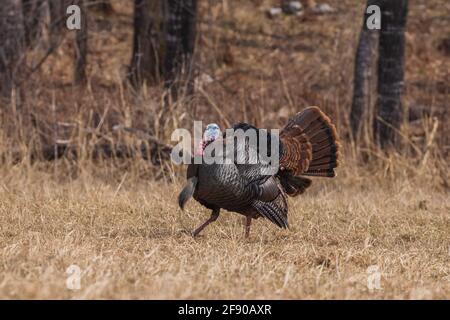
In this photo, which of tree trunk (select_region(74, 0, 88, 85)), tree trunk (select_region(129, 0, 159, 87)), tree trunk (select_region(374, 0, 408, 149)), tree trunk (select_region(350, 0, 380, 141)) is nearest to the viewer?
tree trunk (select_region(374, 0, 408, 149))

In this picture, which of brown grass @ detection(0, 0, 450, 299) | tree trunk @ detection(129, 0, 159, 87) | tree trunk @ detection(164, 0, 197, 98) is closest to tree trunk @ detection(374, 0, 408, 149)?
brown grass @ detection(0, 0, 450, 299)

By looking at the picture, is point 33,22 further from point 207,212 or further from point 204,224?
point 204,224

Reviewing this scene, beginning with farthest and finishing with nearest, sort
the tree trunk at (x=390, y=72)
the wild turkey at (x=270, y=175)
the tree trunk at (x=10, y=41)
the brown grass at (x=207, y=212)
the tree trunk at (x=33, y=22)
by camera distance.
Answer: the tree trunk at (x=33, y=22) → the tree trunk at (x=390, y=72) → the tree trunk at (x=10, y=41) → the wild turkey at (x=270, y=175) → the brown grass at (x=207, y=212)

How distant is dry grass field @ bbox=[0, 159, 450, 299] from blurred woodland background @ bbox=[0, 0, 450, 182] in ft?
1.66

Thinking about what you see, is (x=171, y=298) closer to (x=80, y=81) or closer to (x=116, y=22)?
(x=80, y=81)

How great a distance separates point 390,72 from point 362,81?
909mm

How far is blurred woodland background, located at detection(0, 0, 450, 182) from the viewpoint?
9656mm

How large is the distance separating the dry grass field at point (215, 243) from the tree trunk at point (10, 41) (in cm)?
129

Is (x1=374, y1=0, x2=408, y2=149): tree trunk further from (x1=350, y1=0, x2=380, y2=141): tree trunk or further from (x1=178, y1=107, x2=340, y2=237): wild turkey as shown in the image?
(x1=178, y1=107, x2=340, y2=237): wild turkey

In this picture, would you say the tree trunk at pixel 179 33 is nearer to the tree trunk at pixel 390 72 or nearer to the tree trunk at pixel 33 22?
the tree trunk at pixel 33 22

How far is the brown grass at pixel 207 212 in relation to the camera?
475cm

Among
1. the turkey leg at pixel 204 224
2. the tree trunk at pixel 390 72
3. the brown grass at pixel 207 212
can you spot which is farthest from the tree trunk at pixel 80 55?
the turkey leg at pixel 204 224

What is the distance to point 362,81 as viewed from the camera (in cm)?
1130
